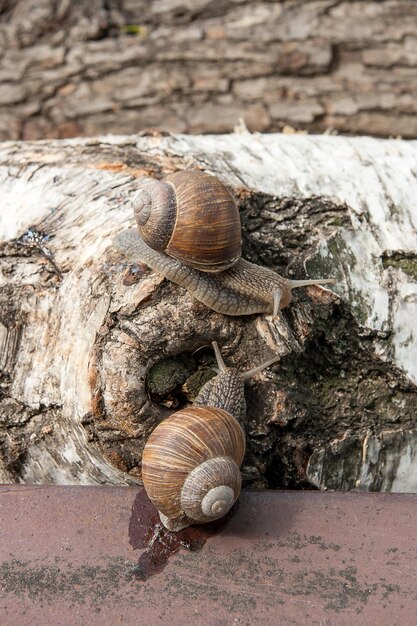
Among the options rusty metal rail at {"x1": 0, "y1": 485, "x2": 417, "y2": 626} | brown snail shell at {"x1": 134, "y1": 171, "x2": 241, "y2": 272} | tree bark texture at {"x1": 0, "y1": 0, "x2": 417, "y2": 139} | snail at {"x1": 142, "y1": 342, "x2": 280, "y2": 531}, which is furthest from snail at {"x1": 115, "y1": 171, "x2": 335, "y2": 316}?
tree bark texture at {"x1": 0, "y1": 0, "x2": 417, "y2": 139}

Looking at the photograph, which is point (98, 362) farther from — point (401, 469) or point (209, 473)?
point (401, 469)

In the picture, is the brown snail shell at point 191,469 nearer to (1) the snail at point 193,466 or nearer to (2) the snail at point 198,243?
(1) the snail at point 193,466

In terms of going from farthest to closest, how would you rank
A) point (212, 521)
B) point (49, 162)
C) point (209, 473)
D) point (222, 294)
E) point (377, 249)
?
point (49, 162) < point (377, 249) < point (222, 294) < point (212, 521) < point (209, 473)

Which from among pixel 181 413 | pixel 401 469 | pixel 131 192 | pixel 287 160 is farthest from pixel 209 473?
pixel 287 160

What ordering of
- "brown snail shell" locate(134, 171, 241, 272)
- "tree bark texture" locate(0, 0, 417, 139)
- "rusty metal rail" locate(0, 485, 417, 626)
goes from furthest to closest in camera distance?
"tree bark texture" locate(0, 0, 417, 139)
"brown snail shell" locate(134, 171, 241, 272)
"rusty metal rail" locate(0, 485, 417, 626)

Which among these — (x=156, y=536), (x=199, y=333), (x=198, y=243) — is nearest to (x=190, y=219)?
(x=198, y=243)

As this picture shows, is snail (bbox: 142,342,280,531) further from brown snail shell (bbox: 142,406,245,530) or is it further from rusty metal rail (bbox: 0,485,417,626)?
rusty metal rail (bbox: 0,485,417,626)

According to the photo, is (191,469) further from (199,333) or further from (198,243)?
(198,243)
